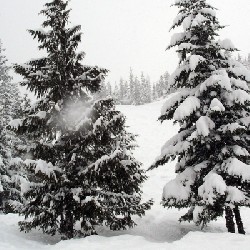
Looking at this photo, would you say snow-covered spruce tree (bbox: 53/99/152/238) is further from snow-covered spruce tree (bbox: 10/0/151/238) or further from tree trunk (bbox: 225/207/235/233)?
tree trunk (bbox: 225/207/235/233)

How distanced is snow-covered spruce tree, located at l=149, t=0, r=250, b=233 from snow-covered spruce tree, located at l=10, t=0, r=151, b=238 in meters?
Answer: 2.19

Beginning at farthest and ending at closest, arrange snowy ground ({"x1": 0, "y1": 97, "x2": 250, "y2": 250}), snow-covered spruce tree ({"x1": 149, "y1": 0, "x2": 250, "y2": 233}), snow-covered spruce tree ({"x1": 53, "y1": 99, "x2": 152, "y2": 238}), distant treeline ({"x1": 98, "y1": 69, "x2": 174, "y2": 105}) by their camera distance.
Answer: distant treeline ({"x1": 98, "y1": 69, "x2": 174, "y2": 105}) → snow-covered spruce tree ({"x1": 53, "y1": 99, "x2": 152, "y2": 238}) → snow-covered spruce tree ({"x1": 149, "y1": 0, "x2": 250, "y2": 233}) → snowy ground ({"x1": 0, "y1": 97, "x2": 250, "y2": 250})

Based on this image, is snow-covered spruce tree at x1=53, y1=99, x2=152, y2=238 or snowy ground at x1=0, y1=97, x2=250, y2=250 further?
snow-covered spruce tree at x1=53, y1=99, x2=152, y2=238

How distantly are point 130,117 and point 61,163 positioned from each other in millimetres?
59264

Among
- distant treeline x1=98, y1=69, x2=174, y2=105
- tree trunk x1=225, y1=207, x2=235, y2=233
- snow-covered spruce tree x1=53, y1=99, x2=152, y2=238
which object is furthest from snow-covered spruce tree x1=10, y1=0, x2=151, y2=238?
distant treeline x1=98, y1=69, x2=174, y2=105

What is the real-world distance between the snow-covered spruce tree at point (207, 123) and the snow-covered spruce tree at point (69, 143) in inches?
86.4

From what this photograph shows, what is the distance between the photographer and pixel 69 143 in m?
13.1

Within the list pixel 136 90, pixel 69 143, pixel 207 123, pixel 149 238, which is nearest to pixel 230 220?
pixel 149 238

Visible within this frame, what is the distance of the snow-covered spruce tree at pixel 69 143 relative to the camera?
1241cm

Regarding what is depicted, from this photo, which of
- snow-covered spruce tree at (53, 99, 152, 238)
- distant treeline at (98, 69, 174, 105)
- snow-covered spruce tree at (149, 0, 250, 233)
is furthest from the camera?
distant treeline at (98, 69, 174, 105)

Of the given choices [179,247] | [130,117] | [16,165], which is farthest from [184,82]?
[130,117]

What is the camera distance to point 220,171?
12.5 meters

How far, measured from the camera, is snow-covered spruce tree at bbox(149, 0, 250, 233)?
39.2ft

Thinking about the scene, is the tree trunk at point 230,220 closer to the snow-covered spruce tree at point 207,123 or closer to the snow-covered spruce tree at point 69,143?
the snow-covered spruce tree at point 207,123
